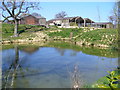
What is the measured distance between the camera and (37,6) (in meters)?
21.9

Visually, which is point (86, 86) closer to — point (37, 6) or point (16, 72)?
point (16, 72)

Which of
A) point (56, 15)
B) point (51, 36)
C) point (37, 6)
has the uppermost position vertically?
point (56, 15)

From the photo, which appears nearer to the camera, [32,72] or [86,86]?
[86,86]

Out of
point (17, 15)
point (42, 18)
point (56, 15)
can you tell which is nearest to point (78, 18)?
point (42, 18)

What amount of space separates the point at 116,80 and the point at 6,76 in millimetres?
3953

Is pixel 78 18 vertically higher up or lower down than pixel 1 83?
higher up

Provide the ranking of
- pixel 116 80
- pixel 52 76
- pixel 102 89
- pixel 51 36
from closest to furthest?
pixel 102 89, pixel 116 80, pixel 52 76, pixel 51 36

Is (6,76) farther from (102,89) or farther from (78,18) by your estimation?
(78,18)

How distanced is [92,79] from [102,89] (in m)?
0.98

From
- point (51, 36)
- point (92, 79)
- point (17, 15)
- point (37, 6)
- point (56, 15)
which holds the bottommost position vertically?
point (92, 79)

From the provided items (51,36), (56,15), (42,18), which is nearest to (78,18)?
(42,18)

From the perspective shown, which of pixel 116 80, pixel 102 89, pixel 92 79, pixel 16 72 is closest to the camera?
pixel 102 89

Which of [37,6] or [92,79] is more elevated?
[37,6]

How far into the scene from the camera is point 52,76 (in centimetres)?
543
